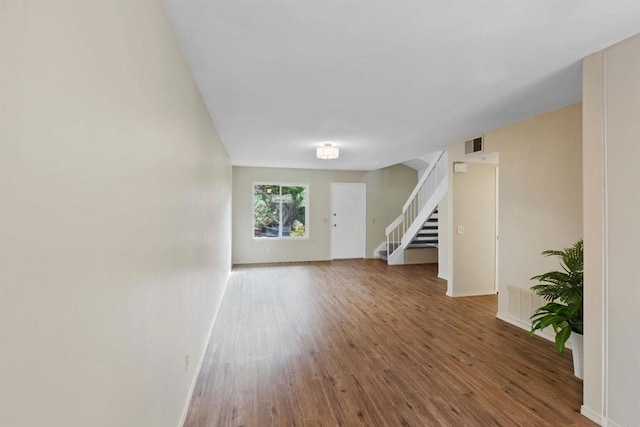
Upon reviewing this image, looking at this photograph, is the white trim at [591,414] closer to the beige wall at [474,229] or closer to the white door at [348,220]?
the beige wall at [474,229]

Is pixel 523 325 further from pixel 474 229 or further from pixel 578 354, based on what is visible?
pixel 474 229

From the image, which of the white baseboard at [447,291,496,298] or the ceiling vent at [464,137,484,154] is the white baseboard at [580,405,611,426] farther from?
the ceiling vent at [464,137,484,154]

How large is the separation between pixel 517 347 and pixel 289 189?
570 centimetres

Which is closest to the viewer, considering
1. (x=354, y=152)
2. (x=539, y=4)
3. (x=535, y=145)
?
(x=539, y=4)

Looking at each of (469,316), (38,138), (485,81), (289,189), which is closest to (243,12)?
(38,138)

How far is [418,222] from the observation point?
6.62 m

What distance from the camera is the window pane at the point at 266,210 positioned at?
7.40 metres

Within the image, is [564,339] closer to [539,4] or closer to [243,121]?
[539,4]

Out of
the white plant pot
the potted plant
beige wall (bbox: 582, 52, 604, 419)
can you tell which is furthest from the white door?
beige wall (bbox: 582, 52, 604, 419)

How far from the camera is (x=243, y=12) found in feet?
5.06

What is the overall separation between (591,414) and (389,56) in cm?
272

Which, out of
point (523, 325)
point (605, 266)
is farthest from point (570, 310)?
point (523, 325)

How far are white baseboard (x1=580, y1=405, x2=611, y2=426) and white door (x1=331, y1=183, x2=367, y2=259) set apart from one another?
19.8 feet

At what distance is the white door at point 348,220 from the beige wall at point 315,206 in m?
0.14
